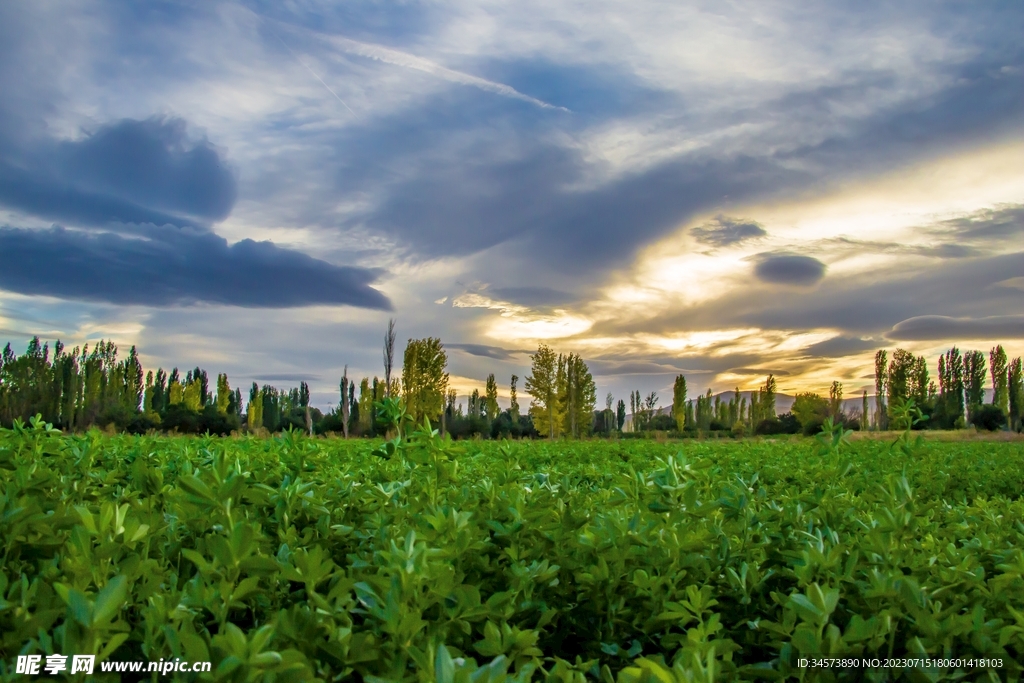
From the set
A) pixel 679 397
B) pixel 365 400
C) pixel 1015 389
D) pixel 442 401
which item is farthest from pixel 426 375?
pixel 1015 389

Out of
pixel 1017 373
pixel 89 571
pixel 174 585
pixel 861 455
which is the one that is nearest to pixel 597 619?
pixel 174 585

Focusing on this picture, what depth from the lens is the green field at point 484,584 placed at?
132 centimetres

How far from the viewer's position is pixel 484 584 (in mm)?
1855

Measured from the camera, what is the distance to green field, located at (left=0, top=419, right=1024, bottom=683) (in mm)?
1317

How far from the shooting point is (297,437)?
3.36 m

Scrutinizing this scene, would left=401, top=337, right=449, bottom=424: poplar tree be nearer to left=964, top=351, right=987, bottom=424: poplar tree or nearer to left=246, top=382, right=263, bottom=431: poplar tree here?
left=246, top=382, right=263, bottom=431: poplar tree

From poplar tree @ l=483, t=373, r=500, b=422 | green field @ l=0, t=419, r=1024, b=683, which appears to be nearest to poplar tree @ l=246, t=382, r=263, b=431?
poplar tree @ l=483, t=373, r=500, b=422

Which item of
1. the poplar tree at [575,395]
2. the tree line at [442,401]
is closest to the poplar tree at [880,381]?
the tree line at [442,401]

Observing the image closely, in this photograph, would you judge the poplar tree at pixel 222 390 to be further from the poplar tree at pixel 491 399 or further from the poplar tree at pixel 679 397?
the poplar tree at pixel 679 397

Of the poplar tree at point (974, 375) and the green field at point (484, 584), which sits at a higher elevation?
the poplar tree at point (974, 375)

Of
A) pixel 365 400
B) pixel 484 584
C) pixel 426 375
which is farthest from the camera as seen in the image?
pixel 365 400

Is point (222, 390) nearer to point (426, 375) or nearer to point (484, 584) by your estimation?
point (426, 375)

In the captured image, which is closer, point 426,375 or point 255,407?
point 426,375

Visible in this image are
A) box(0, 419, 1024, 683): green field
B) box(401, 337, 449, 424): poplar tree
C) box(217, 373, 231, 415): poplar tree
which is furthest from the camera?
box(217, 373, 231, 415): poplar tree
